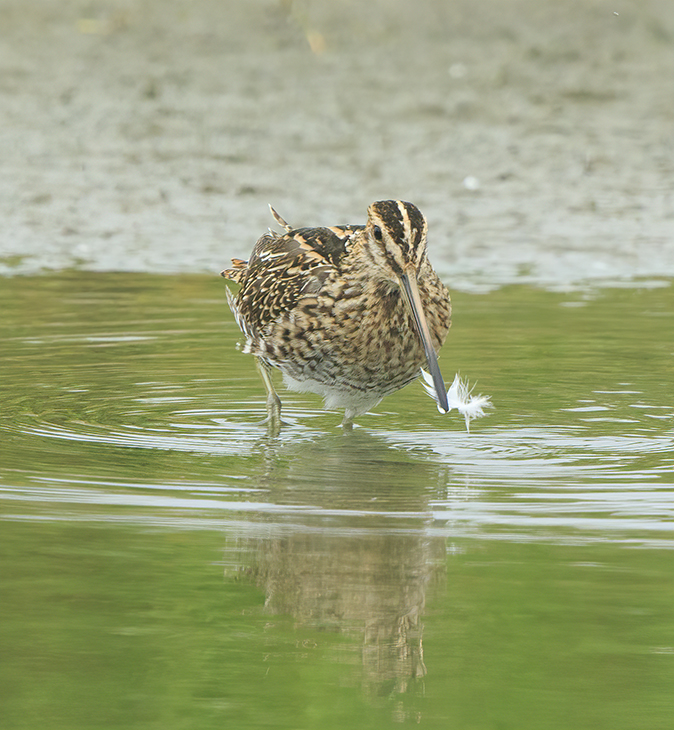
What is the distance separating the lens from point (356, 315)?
6.96 metres

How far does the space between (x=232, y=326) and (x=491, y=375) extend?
2.18 meters

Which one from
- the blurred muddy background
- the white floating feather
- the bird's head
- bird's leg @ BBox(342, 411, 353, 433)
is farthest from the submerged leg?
the blurred muddy background

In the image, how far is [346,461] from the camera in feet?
21.8

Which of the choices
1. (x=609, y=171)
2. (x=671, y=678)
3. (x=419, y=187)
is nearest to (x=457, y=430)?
(x=671, y=678)

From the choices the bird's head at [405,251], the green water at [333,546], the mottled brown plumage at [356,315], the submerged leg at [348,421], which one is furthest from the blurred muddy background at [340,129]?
the bird's head at [405,251]

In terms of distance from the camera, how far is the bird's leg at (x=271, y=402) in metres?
7.42

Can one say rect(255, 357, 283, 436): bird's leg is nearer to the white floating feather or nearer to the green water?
the green water

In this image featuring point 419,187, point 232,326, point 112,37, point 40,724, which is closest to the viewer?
point 40,724

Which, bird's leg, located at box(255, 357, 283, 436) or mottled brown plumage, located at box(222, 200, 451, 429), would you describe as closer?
mottled brown plumage, located at box(222, 200, 451, 429)

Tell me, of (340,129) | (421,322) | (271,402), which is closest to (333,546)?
(421,322)

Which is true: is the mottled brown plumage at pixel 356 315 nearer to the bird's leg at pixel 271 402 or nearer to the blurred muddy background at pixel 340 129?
the bird's leg at pixel 271 402

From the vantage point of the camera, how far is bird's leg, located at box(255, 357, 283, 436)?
7422 mm

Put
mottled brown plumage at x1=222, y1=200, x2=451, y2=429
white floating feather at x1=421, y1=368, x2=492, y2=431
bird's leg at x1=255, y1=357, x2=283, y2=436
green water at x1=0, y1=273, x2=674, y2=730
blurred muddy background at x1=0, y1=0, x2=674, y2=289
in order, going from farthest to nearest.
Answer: blurred muddy background at x1=0, y1=0, x2=674, y2=289
bird's leg at x1=255, y1=357, x2=283, y2=436
white floating feather at x1=421, y1=368, x2=492, y2=431
mottled brown plumage at x1=222, y1=200, x2=451, y2=429
green water at x1=0, y1=273, x2=674, y2=730

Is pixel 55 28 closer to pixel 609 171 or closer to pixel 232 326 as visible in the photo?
pixel 609 171
